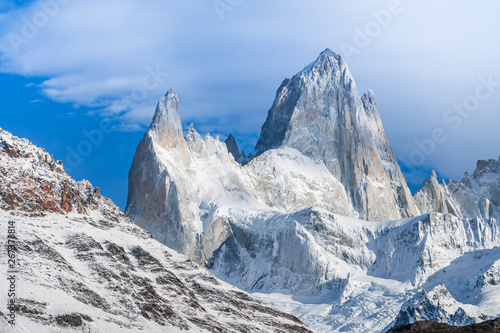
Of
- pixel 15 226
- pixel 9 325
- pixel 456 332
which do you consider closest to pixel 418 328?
pixel 456 332

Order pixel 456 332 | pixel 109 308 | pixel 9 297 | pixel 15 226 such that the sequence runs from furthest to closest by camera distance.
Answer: pixel 15 226
pixel 109 308
pixel 9 297
pixel 456 332

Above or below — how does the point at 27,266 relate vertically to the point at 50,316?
above

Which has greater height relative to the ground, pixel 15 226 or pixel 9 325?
pixel 15 226

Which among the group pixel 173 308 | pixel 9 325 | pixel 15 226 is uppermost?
pixel 15 226

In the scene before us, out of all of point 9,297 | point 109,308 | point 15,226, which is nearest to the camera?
point 9,297

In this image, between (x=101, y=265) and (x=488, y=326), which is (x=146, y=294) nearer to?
(x=101, y=265)

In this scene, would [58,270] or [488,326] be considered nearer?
[488,326]

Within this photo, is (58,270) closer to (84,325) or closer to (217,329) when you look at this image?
(84,325)

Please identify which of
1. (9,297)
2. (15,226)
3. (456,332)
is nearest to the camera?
(456,332)

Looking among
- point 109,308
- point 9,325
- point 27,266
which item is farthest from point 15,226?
point 9,325
